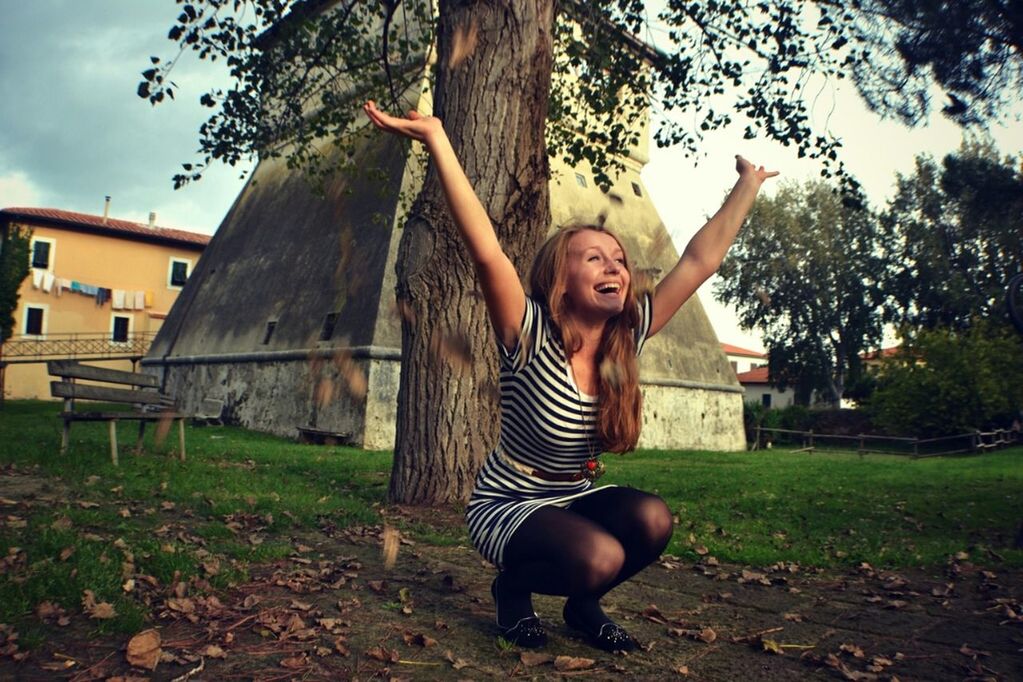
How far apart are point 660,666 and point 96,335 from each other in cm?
4723

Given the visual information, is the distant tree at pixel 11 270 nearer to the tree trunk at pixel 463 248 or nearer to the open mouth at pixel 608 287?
the tree trunk at pixel 463 248

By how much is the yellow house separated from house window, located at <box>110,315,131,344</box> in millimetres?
51

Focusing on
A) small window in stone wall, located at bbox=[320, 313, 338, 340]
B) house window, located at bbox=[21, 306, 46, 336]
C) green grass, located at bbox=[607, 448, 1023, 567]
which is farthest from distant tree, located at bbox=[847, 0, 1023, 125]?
house window, located at bbox=[21, 306, 46, 336]

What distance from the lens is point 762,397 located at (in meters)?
76.9

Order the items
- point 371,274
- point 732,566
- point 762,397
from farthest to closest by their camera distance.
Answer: point 762,397
point 371,274
point 732,566

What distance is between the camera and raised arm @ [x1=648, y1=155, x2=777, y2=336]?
3.42 metres

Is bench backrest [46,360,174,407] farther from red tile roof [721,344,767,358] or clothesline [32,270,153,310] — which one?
red tile roof [721,344,767,358]

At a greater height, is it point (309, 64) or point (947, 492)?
point (309, 64)

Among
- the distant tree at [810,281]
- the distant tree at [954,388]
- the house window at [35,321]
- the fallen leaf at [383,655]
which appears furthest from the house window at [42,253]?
the fallen leaf at [383,655]

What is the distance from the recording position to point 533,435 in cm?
309

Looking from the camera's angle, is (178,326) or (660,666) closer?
(660,666)

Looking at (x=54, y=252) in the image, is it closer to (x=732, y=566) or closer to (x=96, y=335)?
(x=96, y=335)

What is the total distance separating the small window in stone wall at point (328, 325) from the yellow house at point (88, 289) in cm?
2699

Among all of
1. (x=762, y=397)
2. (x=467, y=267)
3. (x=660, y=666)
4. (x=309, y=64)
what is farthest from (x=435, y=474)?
(x=762, y=397)
